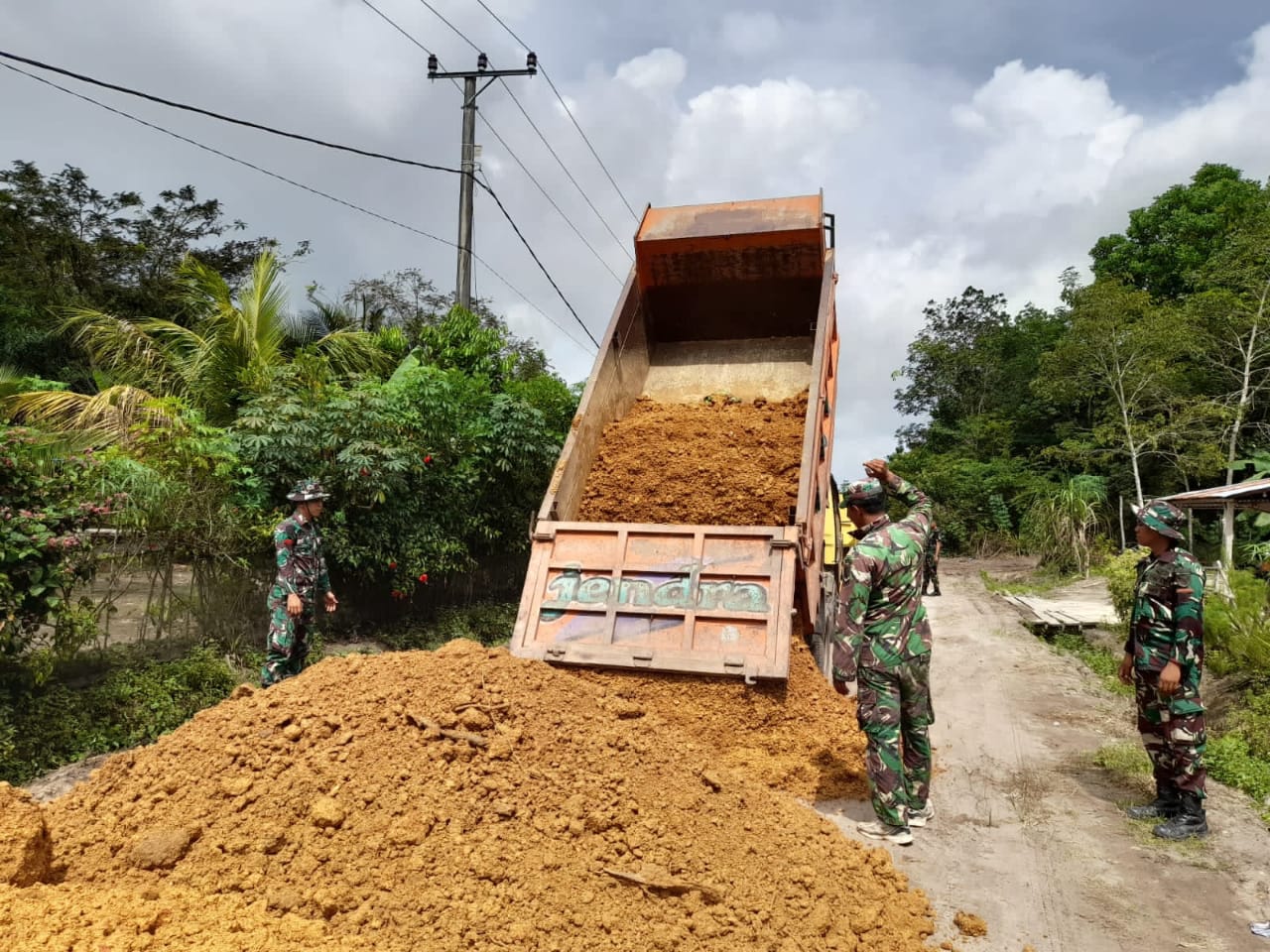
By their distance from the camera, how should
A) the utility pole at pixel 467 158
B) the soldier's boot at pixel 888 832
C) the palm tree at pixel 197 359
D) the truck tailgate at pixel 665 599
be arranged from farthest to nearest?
1. the utility pole at pixel 467 158
2. the palm tree at pixel 197 359
3. the truck tailgate at pixel 665 599
4. the soldier's boot at pixel 888 832

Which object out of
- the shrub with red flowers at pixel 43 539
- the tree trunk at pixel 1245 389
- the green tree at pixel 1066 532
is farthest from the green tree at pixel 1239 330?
the shrub with red flowers at pixel 43 539

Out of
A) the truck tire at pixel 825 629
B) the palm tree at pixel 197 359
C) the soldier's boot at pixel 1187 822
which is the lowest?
the soldier's boot at pixel 1187 822

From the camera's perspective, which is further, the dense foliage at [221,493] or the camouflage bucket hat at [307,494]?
the camouflage bucket hat at [307,494]

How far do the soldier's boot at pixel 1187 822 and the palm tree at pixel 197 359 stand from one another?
7082mm

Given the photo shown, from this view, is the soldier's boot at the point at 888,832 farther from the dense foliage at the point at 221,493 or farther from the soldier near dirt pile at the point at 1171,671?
the dense foliage at the point at 221,493

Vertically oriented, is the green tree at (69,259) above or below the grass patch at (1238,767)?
above

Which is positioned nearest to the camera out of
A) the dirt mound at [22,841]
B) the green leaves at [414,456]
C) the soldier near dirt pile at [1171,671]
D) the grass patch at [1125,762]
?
the dirt mound at [22,841]

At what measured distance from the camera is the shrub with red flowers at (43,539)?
14.4 feet

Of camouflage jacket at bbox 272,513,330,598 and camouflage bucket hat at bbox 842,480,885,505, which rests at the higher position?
camouflage bucket hat at bbox 842,480,885,505

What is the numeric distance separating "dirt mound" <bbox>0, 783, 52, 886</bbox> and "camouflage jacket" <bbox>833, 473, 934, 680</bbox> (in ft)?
9.90

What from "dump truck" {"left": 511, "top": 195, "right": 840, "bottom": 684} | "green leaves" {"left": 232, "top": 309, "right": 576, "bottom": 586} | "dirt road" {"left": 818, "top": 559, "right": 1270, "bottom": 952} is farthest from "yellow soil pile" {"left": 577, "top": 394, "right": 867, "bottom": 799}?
"green leaves" {"left": 232, "top": 309, "right": 576, "bottom": 586}

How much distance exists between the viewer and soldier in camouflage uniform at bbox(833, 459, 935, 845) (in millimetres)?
3744

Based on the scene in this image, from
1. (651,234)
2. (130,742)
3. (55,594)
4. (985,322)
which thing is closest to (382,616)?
(130,742)

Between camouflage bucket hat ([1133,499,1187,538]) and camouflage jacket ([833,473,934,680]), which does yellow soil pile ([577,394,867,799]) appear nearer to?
camouflage jacket ([833,473,934,680])
